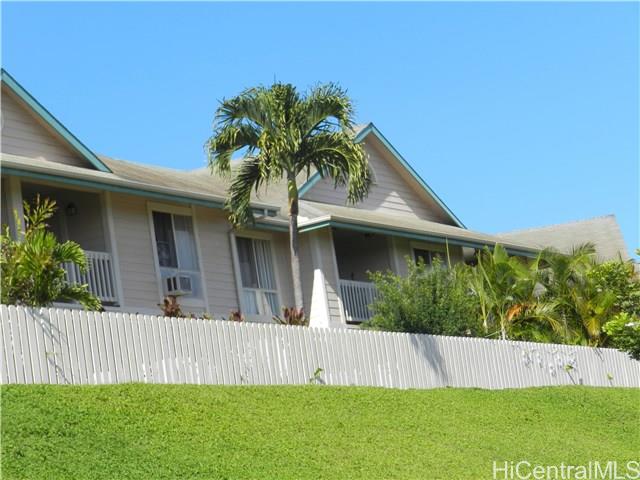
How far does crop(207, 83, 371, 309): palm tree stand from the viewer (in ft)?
75.8

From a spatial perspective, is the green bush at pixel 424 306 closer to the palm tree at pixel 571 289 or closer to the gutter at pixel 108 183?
the gutter at pixel 108 183

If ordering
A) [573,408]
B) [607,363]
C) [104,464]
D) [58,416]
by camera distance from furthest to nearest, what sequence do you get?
[607,363] → [573,408] → [58,416] → [104,464]

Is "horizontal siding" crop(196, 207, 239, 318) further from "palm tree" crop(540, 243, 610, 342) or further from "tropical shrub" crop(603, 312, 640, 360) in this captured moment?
"palm tree" crop(540, 243, 610, 342)

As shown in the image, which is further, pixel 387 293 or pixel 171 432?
pixel 387 293

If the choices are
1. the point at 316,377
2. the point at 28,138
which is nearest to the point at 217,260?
the point at 28,138

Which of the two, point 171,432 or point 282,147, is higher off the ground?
point 282,147

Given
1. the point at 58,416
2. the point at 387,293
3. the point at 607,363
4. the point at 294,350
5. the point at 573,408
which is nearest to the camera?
the point at 58,416

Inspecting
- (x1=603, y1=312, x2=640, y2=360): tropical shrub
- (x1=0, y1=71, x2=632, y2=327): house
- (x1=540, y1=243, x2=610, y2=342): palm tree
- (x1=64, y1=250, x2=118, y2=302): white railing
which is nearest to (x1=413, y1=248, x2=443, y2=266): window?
(x1=0, y1=71, x2=632, y2=327): house

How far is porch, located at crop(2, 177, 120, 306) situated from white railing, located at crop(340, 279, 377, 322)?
687 cm

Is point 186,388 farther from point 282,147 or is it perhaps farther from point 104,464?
point 282,147

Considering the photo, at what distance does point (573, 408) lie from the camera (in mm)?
22047

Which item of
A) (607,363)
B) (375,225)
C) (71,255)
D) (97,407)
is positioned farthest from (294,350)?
(607,363)

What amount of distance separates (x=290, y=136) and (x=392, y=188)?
9.69m

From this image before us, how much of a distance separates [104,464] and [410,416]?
675 cm
